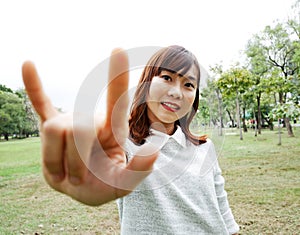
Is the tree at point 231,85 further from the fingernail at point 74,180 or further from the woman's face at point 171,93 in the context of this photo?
the fingernail at point 74,180

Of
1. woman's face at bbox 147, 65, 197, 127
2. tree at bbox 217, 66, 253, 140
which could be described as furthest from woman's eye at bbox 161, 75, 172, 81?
tree at bbox 217, 66, 253, 140

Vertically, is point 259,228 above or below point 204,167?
below

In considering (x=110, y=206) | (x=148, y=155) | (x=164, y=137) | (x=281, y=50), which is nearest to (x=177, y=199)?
(x=164, y=137)

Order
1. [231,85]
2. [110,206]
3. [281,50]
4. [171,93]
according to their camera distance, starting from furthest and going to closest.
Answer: [281,50] < [110,206] < [231,85] < [171,93]

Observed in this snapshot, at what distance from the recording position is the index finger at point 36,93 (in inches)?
12.0

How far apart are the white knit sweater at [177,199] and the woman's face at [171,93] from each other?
0.09 meters

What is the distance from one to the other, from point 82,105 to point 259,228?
249cm

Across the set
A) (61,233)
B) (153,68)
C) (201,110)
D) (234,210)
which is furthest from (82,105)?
(234,210)

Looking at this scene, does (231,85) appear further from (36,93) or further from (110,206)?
(36,93)

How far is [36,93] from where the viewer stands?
1.03ft

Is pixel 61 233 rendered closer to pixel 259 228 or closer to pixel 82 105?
pixel 259 228

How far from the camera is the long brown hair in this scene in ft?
2.17

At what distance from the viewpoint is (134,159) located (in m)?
0.35

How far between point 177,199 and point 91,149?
532 mm
